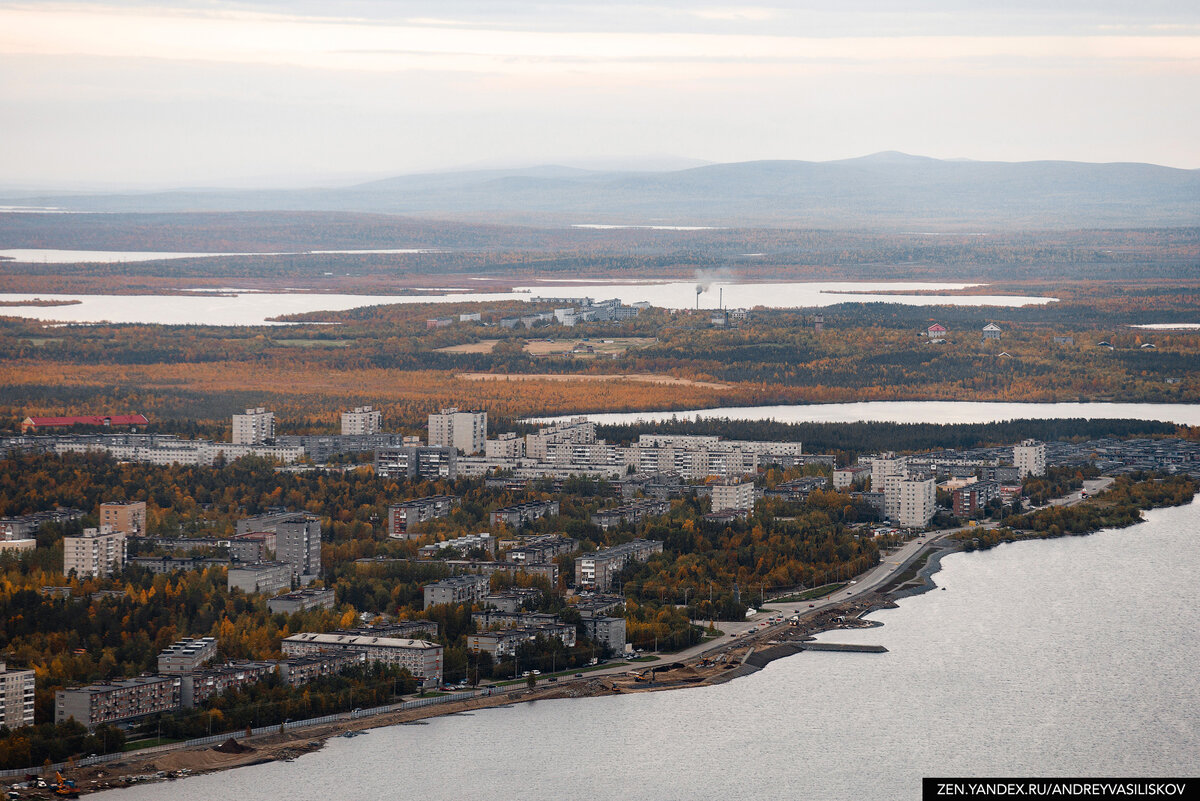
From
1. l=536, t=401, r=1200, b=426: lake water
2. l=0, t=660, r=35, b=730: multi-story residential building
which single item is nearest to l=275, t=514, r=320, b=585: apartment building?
l=0, t=660, r=35, b=730: multi-story residential building

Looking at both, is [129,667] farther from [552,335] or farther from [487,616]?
[552,335]

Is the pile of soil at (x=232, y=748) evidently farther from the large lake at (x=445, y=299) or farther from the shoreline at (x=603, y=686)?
the large lake at (x=445, y=299)

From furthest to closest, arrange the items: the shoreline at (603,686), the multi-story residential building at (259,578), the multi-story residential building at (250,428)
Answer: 1. the multi-story residential building at (250,428)
2. the multi-story residential building at (259,578)
3. the shoreline at (603,686)

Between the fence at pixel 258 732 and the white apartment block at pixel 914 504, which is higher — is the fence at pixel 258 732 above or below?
below

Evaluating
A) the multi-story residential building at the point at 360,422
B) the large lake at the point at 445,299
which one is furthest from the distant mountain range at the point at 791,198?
the multi-story residential building at the point at 360,422

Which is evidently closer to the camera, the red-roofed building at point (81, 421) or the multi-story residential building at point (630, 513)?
the multi-story residential building at point (630, 513)

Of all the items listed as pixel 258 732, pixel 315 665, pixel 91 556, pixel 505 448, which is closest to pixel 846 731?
pixel 315 665

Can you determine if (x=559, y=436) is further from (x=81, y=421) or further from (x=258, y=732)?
(x=258, y=732)
